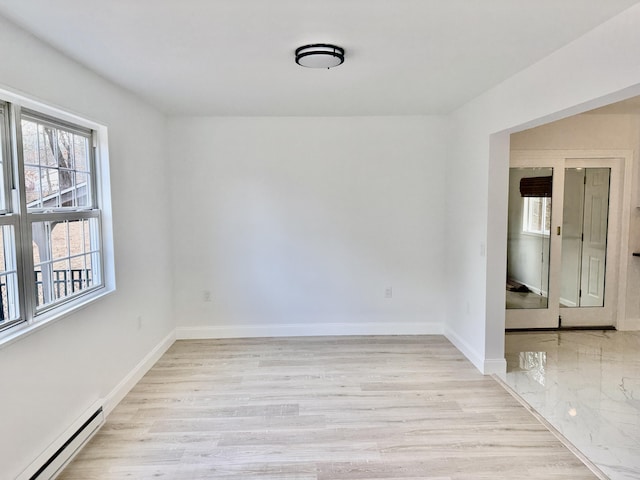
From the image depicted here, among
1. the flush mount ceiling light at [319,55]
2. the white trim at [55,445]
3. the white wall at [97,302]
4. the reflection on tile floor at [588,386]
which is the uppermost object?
the flush mount ceiling light at [319,55]

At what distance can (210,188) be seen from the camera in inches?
166

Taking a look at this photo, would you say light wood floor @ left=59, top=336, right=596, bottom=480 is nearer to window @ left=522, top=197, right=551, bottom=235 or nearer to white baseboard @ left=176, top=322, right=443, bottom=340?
white baseboard @ left=176, top=322, right=443, bottom=340

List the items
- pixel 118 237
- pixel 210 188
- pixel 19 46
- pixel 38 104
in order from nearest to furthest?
1. pixel 19 46
2. pixel 38 104
3. pixel 118 237
4. pixel 210 188

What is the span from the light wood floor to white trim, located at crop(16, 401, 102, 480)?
7.4 inches

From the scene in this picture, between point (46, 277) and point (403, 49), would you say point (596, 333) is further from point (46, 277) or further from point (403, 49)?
point (46, 277)

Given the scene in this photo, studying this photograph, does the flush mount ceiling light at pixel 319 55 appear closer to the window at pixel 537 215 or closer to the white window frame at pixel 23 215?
the white window frame at pixel 23 215

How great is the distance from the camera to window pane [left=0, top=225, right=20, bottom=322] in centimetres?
197

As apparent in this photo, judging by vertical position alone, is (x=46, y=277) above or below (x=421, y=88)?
below

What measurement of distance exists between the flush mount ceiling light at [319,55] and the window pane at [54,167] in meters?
1.61

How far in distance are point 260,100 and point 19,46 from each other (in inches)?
72.0

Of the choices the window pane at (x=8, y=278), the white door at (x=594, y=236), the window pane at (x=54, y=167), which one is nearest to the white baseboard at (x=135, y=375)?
the window pane at (x=8, y=278)

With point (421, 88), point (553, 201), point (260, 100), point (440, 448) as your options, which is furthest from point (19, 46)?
point (553, 201)

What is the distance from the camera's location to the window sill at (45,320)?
6.18ft

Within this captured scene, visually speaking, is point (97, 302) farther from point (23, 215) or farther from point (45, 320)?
point (23, 215)
